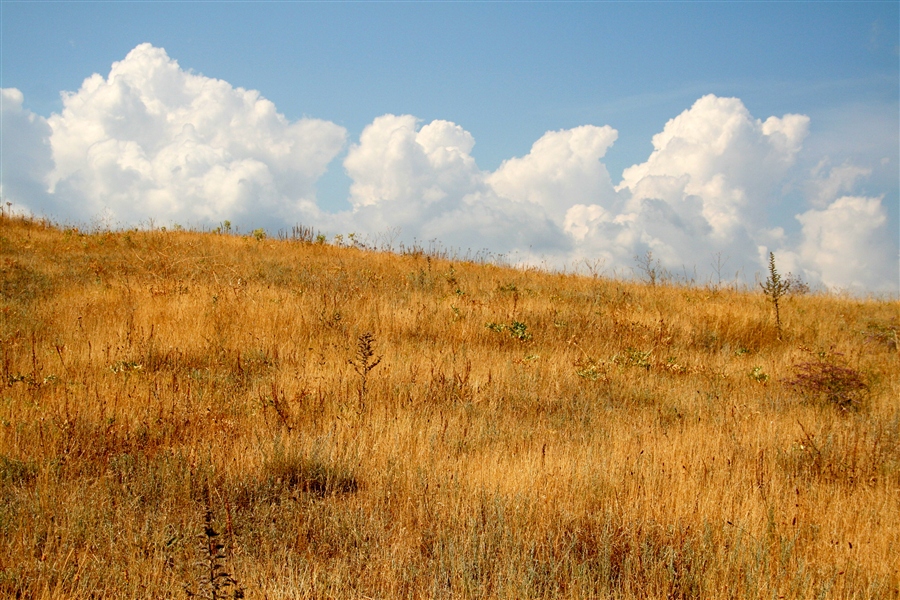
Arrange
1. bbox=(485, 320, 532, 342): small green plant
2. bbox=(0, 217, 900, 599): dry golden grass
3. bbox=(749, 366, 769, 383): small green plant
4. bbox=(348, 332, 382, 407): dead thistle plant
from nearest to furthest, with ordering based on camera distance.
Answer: bbox=(0, 217, 900, 599): dry golden grass, bbox=(348, 332, 382, 407): dead thistle plant, bbox=(749, 366, 769, 383): small green plant, bbox=(485, 320, 532, 342): small green plant

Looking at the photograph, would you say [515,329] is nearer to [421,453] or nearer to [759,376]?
[759,376]

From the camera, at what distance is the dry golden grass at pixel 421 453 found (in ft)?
11.5

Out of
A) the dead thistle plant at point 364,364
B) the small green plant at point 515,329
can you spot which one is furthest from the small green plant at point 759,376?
the dead thistle plant at point 364,364

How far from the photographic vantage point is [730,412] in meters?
6.70

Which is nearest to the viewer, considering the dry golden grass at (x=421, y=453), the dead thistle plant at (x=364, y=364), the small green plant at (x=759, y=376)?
the dry golden grass at (x=421, y=453)

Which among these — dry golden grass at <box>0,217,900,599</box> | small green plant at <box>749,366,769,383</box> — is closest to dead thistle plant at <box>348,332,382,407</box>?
dry golden grass at <box>0,217,900,599</box>

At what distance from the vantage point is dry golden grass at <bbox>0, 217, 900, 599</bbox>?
3508 mm

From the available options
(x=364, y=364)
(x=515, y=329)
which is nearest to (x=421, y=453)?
(x=364, y=364)

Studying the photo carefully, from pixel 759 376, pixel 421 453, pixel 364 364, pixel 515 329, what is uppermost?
pixel 515 329

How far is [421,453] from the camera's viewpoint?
503 cm

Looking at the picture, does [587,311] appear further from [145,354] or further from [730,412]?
[145,354]

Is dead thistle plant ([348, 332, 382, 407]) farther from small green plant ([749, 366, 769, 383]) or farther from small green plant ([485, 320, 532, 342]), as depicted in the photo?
small green plant ([749, 366, 769, 383])

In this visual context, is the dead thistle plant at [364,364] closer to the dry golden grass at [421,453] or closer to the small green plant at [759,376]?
the dry golden grass at [421,453]

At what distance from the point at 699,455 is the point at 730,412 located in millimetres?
1880
